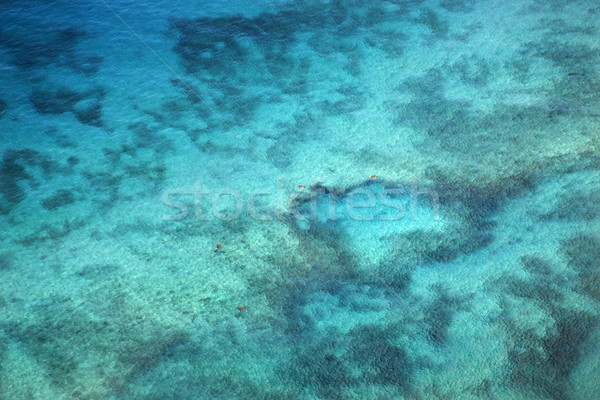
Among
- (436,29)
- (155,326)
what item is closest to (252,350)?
(155,326)

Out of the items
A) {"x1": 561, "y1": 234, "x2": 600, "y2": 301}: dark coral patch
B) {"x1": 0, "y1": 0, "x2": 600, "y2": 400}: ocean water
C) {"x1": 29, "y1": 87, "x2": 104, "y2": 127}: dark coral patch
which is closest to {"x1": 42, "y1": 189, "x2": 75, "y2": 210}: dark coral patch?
{"x1": 0, "y1": 0, "x2": 600, "y2": 400}: ocean water

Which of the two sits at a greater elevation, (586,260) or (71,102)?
(586,260)

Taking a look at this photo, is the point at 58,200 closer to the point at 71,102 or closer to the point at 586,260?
the point at 71,102

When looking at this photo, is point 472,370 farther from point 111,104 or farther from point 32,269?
point 111,104

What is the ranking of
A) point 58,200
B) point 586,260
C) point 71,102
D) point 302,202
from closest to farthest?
point 586,260 < point 302,202 < point 58,200 < point 71,102

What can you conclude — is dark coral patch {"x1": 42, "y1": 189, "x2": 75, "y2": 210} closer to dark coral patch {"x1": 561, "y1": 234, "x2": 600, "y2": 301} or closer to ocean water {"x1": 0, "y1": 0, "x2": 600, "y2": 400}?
ocean water {"x1": 0, "y1": 0, "x2": 600, "y2": 400}

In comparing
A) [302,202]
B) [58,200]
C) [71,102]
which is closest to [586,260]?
[302,202]

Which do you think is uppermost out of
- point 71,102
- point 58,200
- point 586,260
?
point 586,260

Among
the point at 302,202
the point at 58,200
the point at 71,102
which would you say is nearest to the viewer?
the point at 302,202

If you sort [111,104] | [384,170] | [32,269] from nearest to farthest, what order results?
[32,269], [384,170], [111,104]

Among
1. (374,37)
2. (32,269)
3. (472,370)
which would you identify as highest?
(374,37)
